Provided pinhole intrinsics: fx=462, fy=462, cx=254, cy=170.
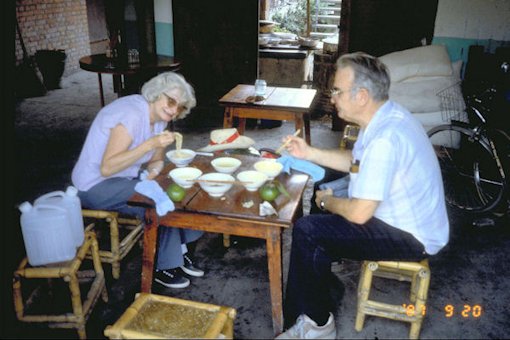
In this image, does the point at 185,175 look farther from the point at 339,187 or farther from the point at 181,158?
the point at 339,187

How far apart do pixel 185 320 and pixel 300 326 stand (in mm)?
785

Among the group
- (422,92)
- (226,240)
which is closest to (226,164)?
(226,240)

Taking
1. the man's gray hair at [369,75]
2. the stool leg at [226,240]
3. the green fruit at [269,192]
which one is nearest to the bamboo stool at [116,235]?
the stool leg at [226,240]

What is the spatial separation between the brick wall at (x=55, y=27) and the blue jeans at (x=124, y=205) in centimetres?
748

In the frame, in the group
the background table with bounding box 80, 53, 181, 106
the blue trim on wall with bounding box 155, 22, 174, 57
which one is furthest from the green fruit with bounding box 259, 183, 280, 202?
the blue trim on wall with bounding box 155, 22, 174, 57

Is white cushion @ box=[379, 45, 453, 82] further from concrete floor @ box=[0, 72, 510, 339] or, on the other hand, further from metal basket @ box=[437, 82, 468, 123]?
concrete floor @ box=[0, 72, 510, 339]

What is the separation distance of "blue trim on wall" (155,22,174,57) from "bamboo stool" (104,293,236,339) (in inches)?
243

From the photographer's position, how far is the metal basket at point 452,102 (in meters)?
5.36

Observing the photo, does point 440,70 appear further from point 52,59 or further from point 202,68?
point 52,59

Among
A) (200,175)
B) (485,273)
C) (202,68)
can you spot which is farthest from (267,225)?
(202,68)

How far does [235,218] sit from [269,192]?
265 millimetres

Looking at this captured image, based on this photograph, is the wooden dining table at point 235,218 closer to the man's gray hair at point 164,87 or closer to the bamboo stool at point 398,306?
the bamboo stool at point 398,306

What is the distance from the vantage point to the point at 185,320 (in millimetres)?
2473

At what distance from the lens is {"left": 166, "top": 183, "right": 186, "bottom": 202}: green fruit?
108 inches
